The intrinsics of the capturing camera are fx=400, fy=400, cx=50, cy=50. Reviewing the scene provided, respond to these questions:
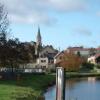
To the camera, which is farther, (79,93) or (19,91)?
(79,93)

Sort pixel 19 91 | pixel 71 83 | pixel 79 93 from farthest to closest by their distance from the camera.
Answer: pixel 71 83 < pixel 79 93 < pixel 19 91

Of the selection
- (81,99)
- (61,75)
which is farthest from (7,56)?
(61,75)

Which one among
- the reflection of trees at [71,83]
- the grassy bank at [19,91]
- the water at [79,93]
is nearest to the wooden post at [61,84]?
the grassy bank at [19,91]

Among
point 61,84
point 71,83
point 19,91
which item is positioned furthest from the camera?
point 71,83

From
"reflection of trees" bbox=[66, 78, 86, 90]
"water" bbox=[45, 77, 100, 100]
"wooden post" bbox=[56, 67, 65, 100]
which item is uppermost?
"wooden post" bbox=[56, 67, 65, 100]

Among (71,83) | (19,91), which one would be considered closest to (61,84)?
(19,91)

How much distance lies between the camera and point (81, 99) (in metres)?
40.4

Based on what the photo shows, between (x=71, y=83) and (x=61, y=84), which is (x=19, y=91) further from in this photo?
(x=71, y=83)

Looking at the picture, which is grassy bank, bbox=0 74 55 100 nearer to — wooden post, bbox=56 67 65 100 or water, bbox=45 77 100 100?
water, bbox=45 77 100 100

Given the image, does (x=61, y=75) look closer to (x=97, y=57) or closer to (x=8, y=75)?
(x=8, y=75)

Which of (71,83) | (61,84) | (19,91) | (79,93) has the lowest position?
(79,93)

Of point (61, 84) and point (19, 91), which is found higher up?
point (61, 84)

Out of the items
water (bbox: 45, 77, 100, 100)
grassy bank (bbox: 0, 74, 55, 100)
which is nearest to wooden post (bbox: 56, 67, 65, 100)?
grassy bank (bbox: 0, 74, 55, 100)

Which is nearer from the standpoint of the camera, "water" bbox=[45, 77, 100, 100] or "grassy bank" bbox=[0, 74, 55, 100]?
"grassy bank" bbox=[0, 74, 55, 100]
